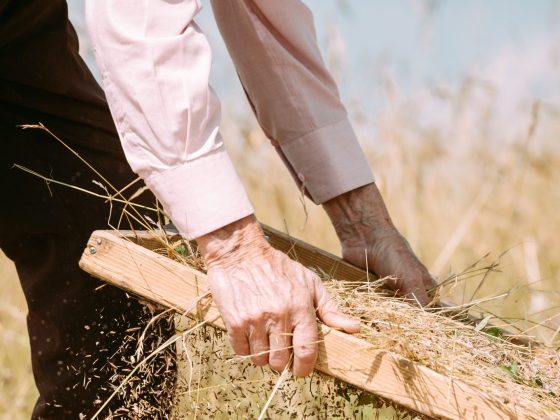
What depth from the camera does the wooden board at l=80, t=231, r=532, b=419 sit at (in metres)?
1.74

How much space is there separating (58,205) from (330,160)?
2.37 ft

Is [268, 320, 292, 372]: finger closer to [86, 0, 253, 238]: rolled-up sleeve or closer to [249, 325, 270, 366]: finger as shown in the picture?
[249, 325, 270, 366]: finger

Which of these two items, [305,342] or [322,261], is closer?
[305,342]

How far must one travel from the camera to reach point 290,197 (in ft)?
15.4

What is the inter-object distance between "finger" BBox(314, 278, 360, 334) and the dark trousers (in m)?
0.61

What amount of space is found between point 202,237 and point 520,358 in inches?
30.9

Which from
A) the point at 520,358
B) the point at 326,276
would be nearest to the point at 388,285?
the point at 326,276

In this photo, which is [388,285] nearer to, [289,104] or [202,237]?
[289,104]

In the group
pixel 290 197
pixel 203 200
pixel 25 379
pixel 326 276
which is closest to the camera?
pixel 203 200

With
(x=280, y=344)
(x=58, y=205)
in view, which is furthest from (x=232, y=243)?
(x=58, y=205)

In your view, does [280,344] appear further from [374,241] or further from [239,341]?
[374,241]

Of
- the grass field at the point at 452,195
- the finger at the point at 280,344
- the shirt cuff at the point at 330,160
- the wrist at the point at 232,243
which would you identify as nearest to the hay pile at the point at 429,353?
the finger at the point at 280,344

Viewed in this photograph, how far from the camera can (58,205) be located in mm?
2383

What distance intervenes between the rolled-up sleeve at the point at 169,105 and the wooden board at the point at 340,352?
10 centimetres
